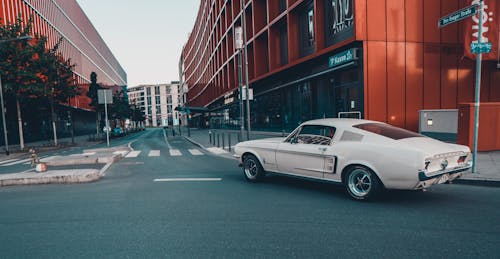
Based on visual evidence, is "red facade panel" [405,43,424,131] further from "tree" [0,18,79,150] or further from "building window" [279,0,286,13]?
"tree" [0,18,79,150]

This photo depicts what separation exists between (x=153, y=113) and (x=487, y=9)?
152m

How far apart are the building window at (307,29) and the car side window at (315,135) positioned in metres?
13.1

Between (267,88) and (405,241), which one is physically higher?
(267,88)

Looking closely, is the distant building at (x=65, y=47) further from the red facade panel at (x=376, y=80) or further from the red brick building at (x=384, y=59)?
the red facade panel at (x=376, y=80)

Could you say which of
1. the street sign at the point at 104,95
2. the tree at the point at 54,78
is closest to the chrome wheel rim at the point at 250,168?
the street sign at the point at 104,95

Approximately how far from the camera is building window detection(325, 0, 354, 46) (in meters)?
13.8

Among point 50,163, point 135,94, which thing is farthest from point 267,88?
point 135,94

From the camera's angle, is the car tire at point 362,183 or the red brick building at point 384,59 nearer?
the car tire at point 362,183

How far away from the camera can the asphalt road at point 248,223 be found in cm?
326

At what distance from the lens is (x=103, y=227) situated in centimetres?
409

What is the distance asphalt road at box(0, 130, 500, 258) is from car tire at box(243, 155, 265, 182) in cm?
35

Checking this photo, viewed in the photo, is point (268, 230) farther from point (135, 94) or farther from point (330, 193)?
point (135, 94)

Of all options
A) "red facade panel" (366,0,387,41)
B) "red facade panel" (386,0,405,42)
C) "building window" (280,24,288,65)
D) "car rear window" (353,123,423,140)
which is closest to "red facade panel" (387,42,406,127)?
"red facade panel" (386,0,405,42)

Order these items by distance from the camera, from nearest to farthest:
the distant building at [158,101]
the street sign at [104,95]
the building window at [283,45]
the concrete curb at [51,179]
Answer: the concrete curb at [51,179] → the street sign at [104,95] → the building window at [283,45] → the distant building at [158,101]
